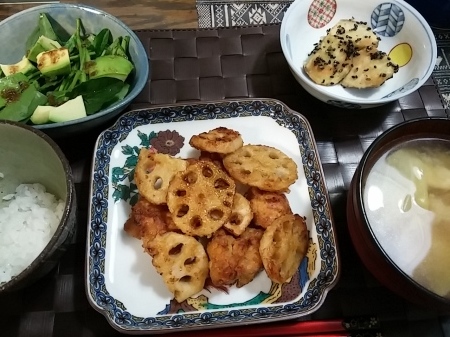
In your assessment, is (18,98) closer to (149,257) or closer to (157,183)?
(157,183)

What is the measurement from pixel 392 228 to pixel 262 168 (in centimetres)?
32

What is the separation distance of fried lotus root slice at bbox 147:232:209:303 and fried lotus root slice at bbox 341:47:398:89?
66 centimetres

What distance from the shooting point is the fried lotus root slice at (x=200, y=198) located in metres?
1.06

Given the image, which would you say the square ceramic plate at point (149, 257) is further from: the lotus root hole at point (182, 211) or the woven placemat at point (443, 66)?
the woven placemat at point (443, 66)

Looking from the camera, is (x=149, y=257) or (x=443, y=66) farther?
(x=443, y=66)

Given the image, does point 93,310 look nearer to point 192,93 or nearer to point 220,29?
point 192,93

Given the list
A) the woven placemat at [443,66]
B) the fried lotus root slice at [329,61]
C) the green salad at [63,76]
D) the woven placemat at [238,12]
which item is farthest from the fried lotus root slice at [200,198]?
the woven placemat at [443,66]

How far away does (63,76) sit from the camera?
1.33 metres

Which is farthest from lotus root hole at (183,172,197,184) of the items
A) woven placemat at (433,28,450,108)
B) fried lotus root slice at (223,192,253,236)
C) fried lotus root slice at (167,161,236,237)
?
woven placemat at (433,28,450,108)

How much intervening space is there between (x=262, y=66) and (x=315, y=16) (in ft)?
0.76

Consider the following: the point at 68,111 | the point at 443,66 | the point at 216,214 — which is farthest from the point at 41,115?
the point at 443,66

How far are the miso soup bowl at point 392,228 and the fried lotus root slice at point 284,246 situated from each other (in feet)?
0.38

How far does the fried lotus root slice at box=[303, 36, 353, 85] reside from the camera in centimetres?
133

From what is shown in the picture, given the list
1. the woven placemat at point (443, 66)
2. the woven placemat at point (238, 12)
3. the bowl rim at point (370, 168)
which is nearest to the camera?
the bowl rim at point (370, 168)
